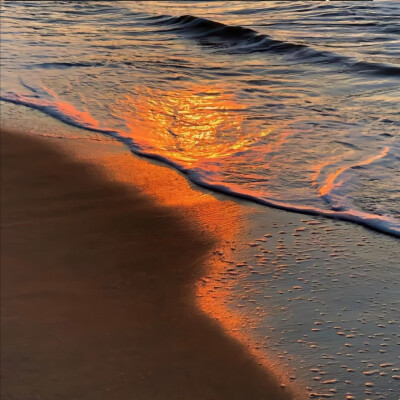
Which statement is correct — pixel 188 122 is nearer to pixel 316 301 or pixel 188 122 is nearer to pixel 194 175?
pixel 194 175

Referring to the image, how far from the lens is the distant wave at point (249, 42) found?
800 cm

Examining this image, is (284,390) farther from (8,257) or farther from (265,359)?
(8,257)

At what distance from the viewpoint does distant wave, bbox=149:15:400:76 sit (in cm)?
800

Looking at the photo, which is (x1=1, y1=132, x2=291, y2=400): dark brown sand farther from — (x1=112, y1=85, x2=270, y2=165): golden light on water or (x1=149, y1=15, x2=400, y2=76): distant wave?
(x1=149, y1=15, x2=400, y2=76): distant wave

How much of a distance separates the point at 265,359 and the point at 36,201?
7.09 ft

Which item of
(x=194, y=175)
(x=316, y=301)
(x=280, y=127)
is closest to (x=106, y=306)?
(x=316, y=301)

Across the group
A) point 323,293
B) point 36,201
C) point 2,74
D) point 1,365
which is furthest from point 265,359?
point 2,74

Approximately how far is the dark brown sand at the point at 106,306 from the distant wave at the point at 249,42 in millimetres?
4662

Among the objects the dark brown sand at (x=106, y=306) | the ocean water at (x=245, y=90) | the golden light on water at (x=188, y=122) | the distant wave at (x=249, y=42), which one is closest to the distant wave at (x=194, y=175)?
the ocean water at (x=245, y=90)

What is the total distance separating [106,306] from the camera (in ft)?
10.1

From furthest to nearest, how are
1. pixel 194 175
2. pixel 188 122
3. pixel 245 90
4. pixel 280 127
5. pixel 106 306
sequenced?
pixel 245 90
pixel 188 122
pixel 280 127
pixel 194 175
pixel 106 306

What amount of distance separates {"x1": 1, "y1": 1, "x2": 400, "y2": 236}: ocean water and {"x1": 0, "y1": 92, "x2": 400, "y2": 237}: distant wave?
0.01 m

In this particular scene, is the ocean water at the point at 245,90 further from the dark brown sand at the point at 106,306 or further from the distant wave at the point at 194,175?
the dark brown sand at the point at 106,306

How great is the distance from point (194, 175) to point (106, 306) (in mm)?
1874
